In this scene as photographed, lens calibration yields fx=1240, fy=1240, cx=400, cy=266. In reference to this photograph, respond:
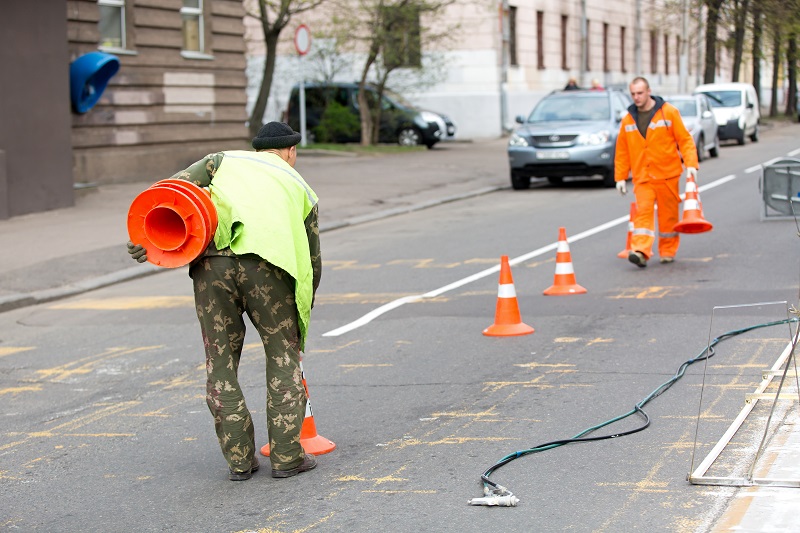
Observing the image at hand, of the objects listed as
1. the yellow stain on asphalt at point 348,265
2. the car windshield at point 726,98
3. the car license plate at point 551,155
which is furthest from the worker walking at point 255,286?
the car windshield at point 726,98

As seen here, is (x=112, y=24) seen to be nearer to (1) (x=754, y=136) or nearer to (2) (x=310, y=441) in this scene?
(2) (x=310, y=441)

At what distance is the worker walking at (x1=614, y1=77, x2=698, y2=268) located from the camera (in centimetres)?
1226

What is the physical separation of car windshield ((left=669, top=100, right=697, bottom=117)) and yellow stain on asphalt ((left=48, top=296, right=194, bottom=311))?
18219mm

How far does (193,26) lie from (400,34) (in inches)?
323

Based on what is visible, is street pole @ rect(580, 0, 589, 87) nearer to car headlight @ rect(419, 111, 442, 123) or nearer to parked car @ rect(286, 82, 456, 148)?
parked car @ rect(286, 82, 456, 148)

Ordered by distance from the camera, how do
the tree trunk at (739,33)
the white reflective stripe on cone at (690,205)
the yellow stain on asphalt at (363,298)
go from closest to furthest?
the yellow stain on asphalt at (363,298) → the white reflective stripe on cone at (690,205) → the tree trunk at (739,33)

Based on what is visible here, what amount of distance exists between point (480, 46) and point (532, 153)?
17453mm

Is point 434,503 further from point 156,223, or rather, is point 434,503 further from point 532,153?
point 532,153

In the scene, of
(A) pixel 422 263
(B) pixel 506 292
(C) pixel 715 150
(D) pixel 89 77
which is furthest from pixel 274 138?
(C) pixel 715 150

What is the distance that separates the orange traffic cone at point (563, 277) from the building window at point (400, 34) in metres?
20.7

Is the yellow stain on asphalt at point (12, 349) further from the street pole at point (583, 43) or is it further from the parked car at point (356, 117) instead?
the street pole at point (583, 43)

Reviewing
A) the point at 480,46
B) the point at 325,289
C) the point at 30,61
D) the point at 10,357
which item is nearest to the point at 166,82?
the point at 30,61

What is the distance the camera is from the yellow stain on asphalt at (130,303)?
11805 mm

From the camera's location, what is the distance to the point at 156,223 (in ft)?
18.6
